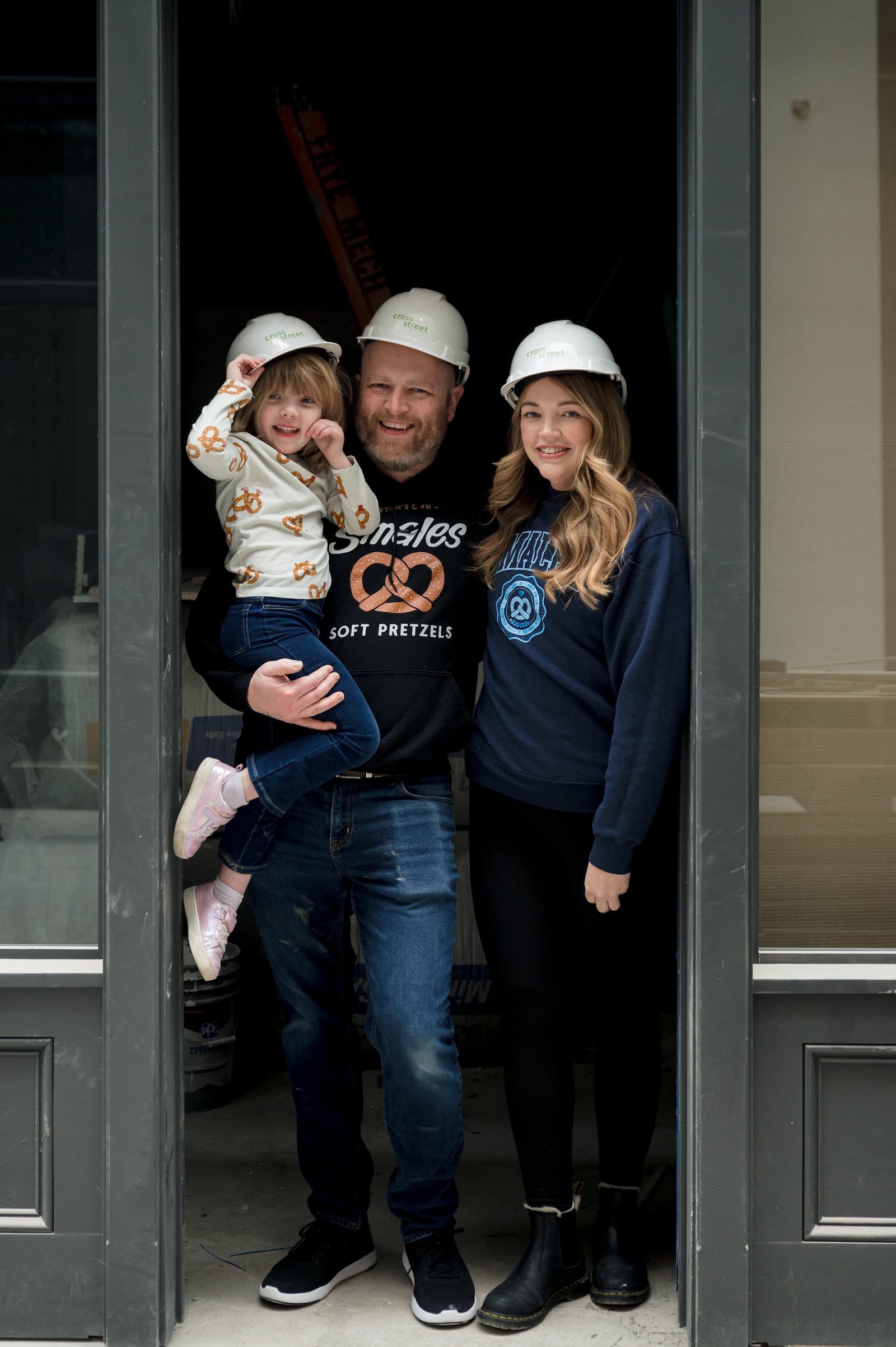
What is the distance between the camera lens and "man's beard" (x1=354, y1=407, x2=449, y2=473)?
9.86 feet

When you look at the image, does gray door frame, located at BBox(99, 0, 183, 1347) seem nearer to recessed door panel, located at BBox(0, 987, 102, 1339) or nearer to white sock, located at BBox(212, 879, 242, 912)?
recessed door panel, located at BBox(0, 987, 102, 1339)

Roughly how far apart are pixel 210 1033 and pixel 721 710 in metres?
2.33

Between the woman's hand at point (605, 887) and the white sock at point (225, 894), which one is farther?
the white sock at point (225, 894)

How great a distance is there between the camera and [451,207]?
515cm

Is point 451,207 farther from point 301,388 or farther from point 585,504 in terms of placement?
point 585,504

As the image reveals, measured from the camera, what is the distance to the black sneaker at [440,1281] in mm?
2713

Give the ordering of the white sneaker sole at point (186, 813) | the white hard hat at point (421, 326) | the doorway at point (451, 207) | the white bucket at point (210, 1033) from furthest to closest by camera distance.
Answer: the doorway at point (451, 207)
the white bucket at point (210, 1033)
the white hard hat at point (421, 326)
the white sneaker sole at point (186, 813)

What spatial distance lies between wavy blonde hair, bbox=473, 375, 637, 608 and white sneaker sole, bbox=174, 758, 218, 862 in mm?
816

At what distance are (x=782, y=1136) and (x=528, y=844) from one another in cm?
85

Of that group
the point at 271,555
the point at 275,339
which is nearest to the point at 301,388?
the point at 275,339

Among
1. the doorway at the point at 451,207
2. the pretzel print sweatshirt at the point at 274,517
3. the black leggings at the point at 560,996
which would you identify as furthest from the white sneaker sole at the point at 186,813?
the doorway at the point at 451,207

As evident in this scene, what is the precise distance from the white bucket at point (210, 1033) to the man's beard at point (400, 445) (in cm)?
190

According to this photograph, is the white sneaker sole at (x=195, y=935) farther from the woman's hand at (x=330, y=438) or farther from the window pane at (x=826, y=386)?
the window pane at (x=826, y=386)

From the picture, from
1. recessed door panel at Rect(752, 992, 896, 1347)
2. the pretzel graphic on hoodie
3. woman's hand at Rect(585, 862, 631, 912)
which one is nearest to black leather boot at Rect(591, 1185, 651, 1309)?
recessed door panel at Rect(752, 992, 896, 1347)
